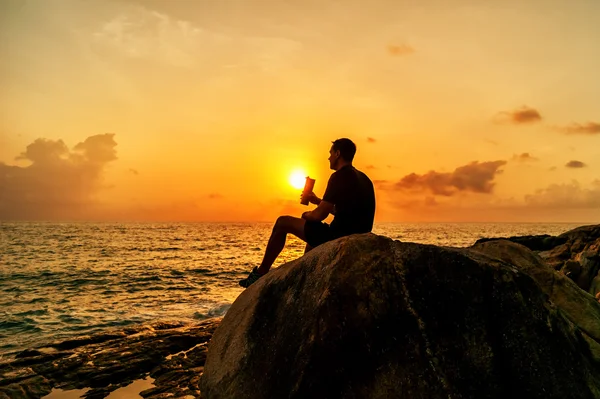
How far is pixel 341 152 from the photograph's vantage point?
6.71m

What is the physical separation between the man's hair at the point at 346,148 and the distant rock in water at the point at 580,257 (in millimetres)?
4219

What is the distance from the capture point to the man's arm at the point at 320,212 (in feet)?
21.3

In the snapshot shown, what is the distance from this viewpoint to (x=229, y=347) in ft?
17.7

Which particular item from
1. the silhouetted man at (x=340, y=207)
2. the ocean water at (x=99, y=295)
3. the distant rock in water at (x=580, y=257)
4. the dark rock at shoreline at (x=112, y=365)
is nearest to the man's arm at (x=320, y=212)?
the silhouetted man at (x=340, y=207)

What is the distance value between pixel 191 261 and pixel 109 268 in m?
7.61

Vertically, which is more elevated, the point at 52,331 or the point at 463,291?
the point at 463,291

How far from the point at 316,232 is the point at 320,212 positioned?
0.37m

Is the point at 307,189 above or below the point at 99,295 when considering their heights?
above

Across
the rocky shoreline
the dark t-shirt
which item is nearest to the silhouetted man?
the dark t-shirt

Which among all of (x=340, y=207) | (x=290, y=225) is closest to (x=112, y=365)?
(x=290, y=225)

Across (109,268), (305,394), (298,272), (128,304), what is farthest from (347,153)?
(109,268)

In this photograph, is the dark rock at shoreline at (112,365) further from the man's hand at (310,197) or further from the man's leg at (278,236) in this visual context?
the man's hand at (310,197)

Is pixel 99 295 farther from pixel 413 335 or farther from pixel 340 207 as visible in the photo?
pixel 413 335

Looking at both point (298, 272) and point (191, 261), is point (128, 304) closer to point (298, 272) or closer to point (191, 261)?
point (298, 272)
